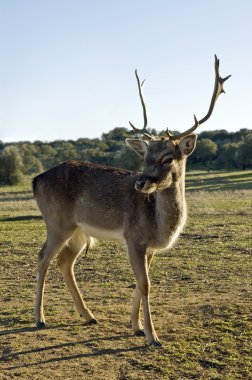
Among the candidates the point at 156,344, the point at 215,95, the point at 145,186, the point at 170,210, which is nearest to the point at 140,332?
the point at 156,344

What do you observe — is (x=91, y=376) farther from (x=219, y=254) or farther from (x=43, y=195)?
(x=219, y=254)

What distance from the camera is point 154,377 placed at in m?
6.11

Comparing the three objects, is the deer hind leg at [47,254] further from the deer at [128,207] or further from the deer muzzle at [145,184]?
the deer muzzle at [145,184]

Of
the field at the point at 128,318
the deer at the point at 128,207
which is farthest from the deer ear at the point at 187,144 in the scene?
the field at the point at 128,318

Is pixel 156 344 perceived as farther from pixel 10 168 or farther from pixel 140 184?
pixel 10 168

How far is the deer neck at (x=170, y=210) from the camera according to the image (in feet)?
24.5

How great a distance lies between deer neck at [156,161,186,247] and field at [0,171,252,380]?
1.28m

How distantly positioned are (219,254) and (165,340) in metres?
5.83

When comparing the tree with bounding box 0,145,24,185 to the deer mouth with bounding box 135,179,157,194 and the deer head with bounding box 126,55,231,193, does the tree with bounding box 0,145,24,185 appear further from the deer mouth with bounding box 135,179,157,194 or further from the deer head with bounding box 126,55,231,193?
the deer mouth with bounding box 135,179,157,194

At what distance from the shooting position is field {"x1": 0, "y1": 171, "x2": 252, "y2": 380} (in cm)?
640

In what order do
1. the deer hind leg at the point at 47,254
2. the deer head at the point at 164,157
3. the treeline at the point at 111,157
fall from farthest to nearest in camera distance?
the treeline at the point at 111,157
the deer hind leg at the point at 47,254
the deer head at the point at 164,157

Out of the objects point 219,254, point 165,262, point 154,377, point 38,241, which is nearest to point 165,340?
point 154,377

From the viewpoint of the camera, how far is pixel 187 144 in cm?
744

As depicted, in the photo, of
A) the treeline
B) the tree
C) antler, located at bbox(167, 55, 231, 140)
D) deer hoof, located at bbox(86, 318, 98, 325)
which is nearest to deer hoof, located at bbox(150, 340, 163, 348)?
deer hoof, located at bbox(86, 318, 98, 325)
